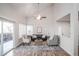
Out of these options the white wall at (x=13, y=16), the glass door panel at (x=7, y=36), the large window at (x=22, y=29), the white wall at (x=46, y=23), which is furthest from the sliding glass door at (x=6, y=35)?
the white wall at (x=46, y=23)

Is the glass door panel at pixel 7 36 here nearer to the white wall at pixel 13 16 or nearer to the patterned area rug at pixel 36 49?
the white wall at pixel 13 16

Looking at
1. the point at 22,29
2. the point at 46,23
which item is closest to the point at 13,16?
the point at 22,29

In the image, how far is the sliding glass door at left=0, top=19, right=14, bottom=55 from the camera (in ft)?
9.55

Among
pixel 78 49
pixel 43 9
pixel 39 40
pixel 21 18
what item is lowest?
pixel 78 49

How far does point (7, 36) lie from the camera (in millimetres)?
3113

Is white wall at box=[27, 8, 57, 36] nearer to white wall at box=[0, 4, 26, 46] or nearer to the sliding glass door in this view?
white wall at box=[0, 4, 26, 46]

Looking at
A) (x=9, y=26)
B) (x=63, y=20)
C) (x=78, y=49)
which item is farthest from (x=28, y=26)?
(x=78, y=49)

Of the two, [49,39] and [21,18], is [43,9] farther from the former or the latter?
[49,39]

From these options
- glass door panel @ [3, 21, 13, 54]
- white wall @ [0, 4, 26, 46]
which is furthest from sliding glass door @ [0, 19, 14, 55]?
white wall @ [0, 4, 26, 46]

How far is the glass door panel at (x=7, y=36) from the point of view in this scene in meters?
2.92

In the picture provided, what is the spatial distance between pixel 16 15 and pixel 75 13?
2.02m

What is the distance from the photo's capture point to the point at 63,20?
12.2ft

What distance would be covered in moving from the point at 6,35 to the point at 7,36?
2.2 inches

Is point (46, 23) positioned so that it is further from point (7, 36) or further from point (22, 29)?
point (7, 36)
